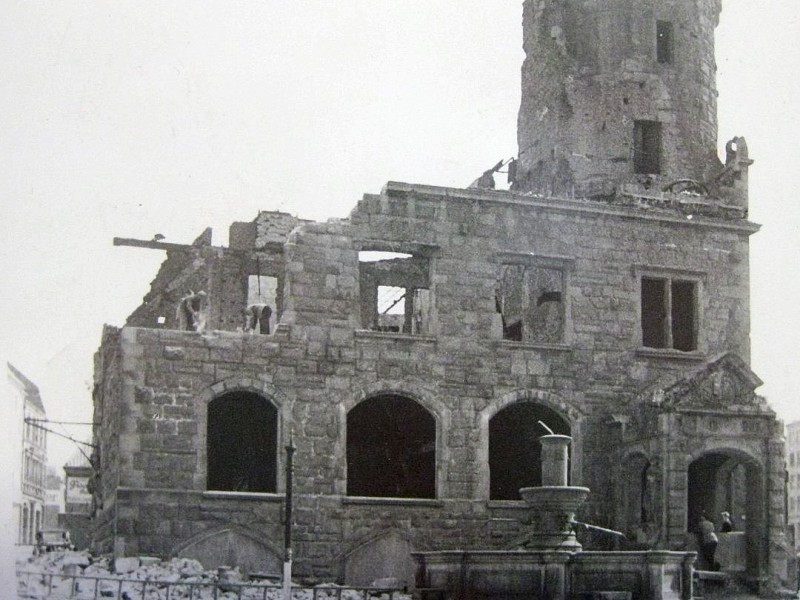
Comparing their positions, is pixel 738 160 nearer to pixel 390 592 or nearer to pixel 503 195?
pixel 503 195

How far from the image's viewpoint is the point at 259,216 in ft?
132

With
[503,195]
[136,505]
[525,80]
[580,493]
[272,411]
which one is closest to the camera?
[580,493]

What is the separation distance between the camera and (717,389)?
2845 centimetres

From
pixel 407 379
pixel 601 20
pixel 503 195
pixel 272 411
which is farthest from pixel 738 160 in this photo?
pixel 272 411

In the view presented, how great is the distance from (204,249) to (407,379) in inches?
499

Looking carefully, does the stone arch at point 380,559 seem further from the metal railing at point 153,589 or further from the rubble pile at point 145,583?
the metal railing at point 153,589

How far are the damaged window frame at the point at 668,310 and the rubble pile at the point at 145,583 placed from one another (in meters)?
9.04

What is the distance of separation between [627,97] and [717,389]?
9907 millimetres

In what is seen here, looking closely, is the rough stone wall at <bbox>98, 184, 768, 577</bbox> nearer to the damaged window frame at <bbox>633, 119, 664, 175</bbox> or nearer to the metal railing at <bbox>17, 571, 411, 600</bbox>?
the metal railing at <bbox>17, 571, 411, 600</bbox>

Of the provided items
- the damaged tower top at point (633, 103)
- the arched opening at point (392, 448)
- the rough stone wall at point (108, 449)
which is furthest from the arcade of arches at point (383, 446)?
the damaged tower top at point (633, 103)

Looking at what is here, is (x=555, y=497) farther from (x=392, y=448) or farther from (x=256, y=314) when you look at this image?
(x=256, y=314)

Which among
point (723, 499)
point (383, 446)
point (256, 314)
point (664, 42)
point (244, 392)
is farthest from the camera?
point (664, 42)

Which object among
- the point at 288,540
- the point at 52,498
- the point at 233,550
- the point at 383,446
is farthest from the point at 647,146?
the point at 52,498

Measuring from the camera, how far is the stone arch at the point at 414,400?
2742cm
